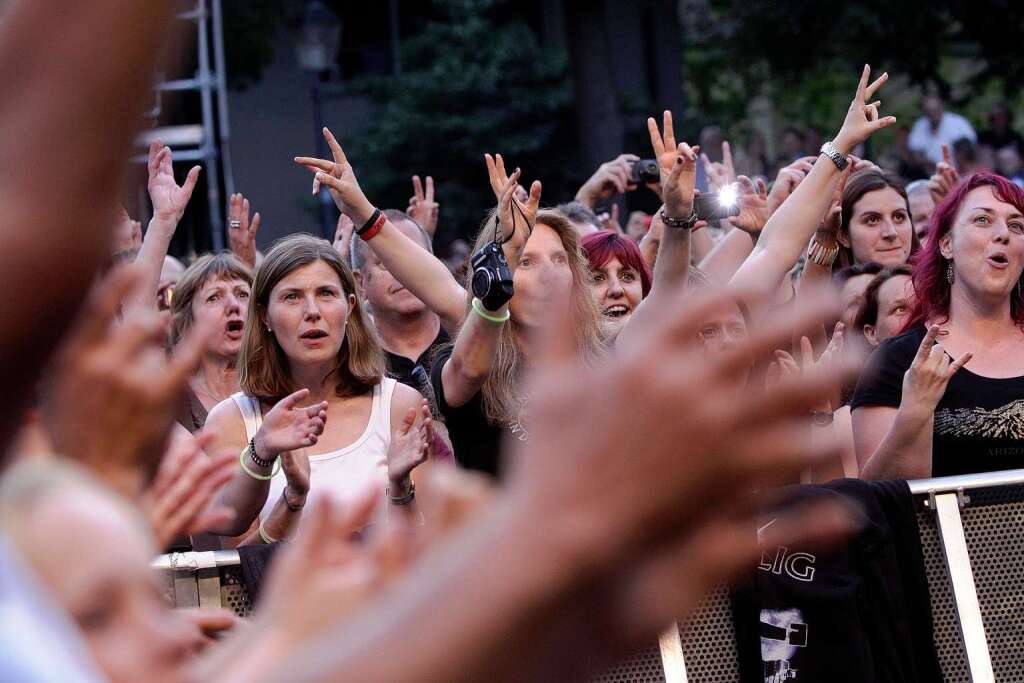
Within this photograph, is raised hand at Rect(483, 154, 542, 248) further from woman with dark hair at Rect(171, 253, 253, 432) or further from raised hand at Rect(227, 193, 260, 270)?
raised hand at Rect(227, 193, 260, 270)

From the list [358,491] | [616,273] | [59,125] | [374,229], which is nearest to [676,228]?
[616,273]

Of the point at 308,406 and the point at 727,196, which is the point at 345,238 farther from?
the point at 308,406

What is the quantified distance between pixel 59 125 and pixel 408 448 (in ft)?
12.1

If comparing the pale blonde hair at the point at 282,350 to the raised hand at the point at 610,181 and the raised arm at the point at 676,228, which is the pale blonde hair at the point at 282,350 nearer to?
the raised arm at the point at 676,228

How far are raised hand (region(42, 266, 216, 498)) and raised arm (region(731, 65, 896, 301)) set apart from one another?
3.94 metres

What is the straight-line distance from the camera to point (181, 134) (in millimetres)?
16359

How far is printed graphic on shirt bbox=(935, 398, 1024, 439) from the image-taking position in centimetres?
486

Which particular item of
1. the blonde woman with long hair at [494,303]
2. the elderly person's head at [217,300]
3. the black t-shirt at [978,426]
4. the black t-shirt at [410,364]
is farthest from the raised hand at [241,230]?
the black t-shirt at [978,426]

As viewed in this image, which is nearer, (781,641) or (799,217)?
(781,641)

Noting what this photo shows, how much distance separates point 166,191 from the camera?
5883 millimetres

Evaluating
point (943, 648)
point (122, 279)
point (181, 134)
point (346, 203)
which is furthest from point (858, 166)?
point (181, 134)

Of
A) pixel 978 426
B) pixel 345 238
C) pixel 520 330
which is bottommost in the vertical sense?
pixel 978 426

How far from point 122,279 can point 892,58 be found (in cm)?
1902

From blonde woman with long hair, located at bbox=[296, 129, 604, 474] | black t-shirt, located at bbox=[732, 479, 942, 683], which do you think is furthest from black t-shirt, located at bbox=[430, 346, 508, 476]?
black t-shirt, located at bbox=[732, 479, 942, 683]
